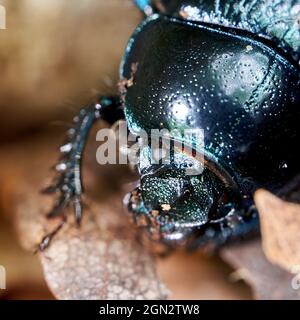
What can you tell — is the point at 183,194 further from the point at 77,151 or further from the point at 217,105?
the point at 77,151

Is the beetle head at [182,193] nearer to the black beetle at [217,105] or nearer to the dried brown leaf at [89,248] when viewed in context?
the black beetle at [217,105]

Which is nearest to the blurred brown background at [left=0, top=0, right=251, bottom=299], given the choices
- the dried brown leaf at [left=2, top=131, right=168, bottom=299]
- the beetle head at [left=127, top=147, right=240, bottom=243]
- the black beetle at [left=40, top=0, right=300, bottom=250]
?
the dried brown leaf at [left=2, top=131, right=168, bottom=299]

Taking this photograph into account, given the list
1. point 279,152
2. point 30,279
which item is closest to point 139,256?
point 30,279

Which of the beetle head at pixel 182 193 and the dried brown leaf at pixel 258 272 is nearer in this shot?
the beetle head at pixel 182 193

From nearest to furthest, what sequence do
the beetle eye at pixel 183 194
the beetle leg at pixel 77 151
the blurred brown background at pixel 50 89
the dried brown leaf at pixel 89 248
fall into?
the beetle eye at pixel 183 194 < the dried brown leaf at pixel 89 248 < the beetle leg at pixel 77 151 < the blurred brown background at pixel 50 89

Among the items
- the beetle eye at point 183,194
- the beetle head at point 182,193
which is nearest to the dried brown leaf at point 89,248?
the beetle head at point 182,193
